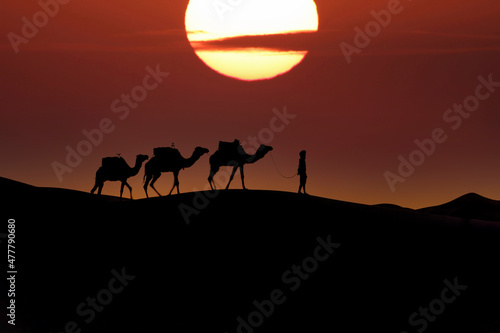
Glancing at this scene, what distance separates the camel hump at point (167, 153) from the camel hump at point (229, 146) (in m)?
1.99

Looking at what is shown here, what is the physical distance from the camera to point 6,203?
26.4m

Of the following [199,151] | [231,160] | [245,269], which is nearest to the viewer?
[245,269]

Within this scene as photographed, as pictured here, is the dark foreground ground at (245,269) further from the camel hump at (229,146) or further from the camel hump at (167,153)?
the camel hump at (167,153)

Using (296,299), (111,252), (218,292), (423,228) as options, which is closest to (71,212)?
(111,252)

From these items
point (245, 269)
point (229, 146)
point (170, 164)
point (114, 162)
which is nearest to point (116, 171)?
point (114, 162)

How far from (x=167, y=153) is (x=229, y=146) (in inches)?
102

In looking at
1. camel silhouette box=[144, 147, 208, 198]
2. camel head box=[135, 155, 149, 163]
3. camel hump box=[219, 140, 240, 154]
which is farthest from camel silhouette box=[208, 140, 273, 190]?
camel head box=[135, 155, 149, 163]

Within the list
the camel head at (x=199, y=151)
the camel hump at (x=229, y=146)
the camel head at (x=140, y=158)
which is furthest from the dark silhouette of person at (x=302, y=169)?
the camel head at (x=140, y=158)

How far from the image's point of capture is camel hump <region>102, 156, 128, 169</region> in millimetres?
27531

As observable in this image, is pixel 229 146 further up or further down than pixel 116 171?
further down

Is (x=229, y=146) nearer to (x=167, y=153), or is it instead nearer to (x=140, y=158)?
(x=167, y=153)

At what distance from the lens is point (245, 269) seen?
2033cm

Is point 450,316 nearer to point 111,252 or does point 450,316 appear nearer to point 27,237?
point 111,252

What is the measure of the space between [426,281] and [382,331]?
3.46 m
